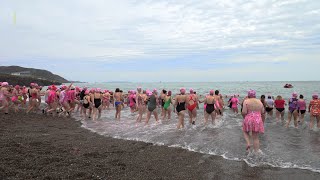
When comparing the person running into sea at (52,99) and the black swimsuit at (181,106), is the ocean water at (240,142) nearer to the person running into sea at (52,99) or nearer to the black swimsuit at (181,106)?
the black swimsuit at (181,106)

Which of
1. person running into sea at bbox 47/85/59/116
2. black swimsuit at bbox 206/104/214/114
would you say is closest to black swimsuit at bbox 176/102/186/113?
black swimsuit at bbox 206/104/214/114

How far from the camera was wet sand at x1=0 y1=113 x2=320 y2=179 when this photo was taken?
547 centimetres

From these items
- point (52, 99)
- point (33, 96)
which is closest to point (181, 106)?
point (52, 99)

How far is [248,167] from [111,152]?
3408 millimetres

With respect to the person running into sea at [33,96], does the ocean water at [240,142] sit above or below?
below

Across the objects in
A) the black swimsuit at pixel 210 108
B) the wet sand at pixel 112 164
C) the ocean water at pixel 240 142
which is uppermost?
the black swimsuit at pixel 210 108

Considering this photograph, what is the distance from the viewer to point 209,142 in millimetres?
9305

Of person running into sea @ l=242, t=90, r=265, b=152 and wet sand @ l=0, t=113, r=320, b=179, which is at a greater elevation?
person running into sea @ l=242, t=90, r=265, b=152

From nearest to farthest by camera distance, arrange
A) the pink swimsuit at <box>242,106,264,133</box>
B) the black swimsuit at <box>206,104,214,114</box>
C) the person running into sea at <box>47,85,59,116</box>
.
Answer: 1. the pink swimsuit at <box>242,106,264,133</box>
2. the black swimsuit at <box>206,104,214,114</box>
3. the person running into sea at <box>47,85,59,116</box>

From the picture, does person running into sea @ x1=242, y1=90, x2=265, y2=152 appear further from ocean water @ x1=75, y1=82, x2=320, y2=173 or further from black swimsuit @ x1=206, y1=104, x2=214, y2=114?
black swimsuit @ x1=206, y1=104, x2=214, y2=114

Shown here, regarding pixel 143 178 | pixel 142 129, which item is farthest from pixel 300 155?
pixel 142 129

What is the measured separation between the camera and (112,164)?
6.23m

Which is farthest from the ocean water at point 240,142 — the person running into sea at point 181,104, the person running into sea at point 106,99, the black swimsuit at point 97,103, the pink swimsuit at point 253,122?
the person running into sea at point 106,99

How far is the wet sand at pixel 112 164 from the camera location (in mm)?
5473
